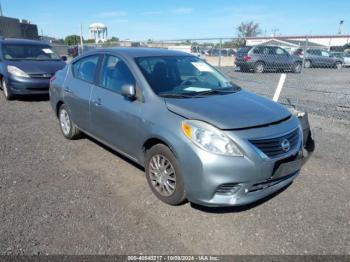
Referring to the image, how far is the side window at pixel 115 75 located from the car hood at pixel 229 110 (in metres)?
0.77

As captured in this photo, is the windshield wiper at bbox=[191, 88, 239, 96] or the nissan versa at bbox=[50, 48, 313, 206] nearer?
the nissan versa at bbox=[50, 48, 313, 206]

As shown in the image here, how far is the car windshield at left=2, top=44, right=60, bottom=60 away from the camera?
884 cm

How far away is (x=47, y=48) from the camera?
383 inches

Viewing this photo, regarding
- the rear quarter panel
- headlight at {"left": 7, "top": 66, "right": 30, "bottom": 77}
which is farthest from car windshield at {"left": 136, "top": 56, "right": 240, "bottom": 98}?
headlight at {"left": 7, "top": 66, "right": 30, "bottom": 77}

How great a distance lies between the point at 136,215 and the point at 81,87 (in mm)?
2405

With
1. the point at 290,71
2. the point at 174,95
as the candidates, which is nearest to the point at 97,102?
the point at 174,95

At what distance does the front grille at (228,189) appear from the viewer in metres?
2.91

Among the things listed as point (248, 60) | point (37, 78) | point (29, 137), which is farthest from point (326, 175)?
point (248, 60)

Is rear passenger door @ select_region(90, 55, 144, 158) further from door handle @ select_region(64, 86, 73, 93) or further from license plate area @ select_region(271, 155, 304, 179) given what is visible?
license plate area @ select_region(271, 155, 304, 179)

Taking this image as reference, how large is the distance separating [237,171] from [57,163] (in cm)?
291

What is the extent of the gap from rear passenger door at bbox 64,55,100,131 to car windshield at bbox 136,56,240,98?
103cm

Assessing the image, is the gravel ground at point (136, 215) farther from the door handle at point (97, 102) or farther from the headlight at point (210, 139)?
the door handle at point (97, 102)

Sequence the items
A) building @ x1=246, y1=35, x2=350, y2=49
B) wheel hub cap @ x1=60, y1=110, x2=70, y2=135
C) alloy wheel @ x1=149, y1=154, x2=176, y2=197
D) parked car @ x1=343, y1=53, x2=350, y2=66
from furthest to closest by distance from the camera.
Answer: parked car @ x1=343, y1=53, x2=350, y2=66
building @ x1=246, y1=35, x2=350, y2=49
wheel hub cap @ x1=60, y1=110, x2=70, y2=135
alloy wheel @ x1=149, y1=154, x2=176, y2=197

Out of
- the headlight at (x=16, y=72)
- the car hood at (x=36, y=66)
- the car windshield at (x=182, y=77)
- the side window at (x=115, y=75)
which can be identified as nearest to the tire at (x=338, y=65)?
the car hood at (x=36, y=66)
